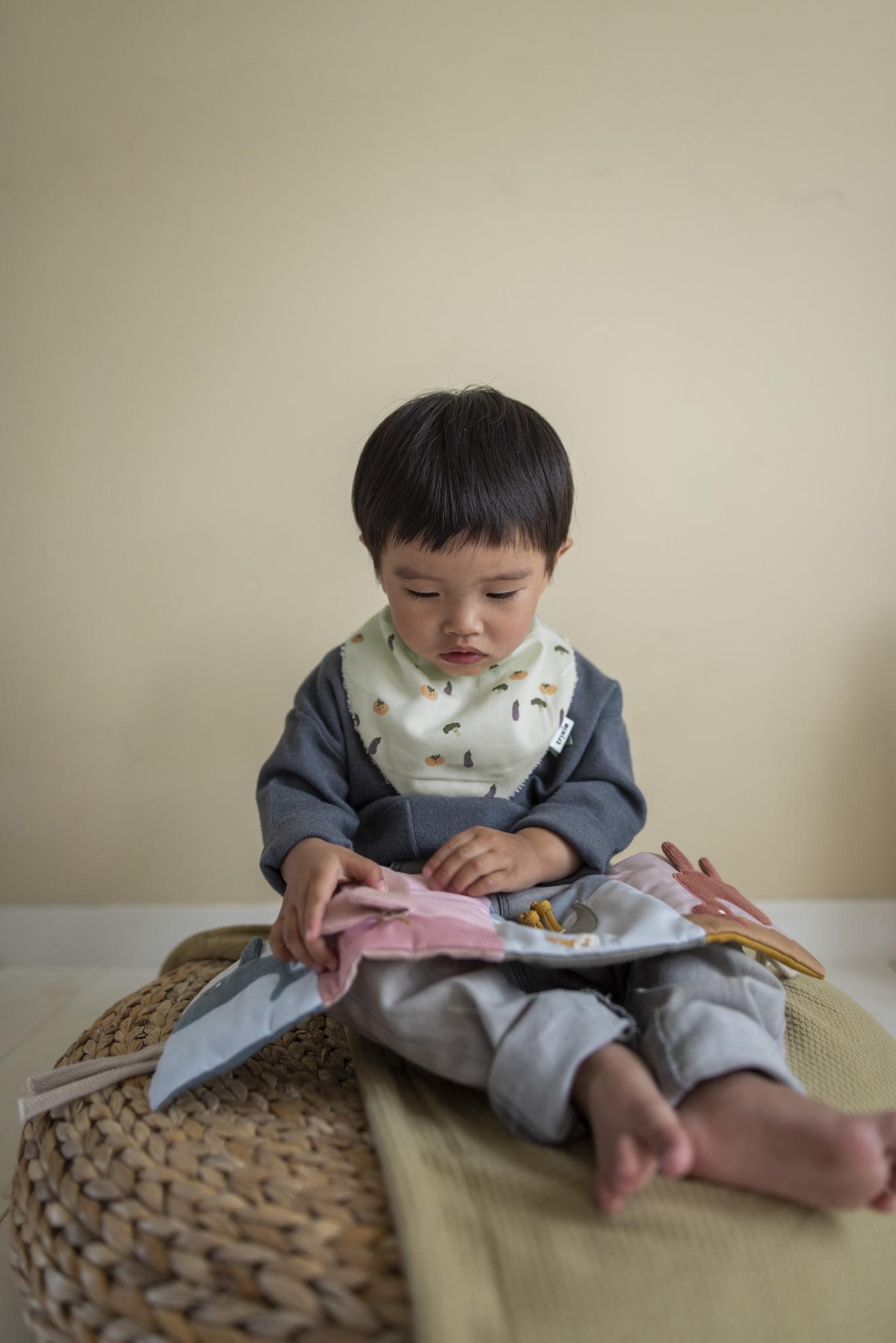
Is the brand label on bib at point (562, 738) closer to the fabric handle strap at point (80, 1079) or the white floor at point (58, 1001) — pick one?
the fabric handle strap at point (80, 1079)

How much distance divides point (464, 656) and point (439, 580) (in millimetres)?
92

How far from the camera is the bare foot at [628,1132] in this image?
59cm

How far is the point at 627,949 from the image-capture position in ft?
2.45

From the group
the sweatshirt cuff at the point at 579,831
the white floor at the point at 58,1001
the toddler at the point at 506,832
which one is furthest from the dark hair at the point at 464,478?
the white floor at the point at 58,1001

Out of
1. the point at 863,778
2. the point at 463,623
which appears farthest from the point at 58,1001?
the point at 863,778

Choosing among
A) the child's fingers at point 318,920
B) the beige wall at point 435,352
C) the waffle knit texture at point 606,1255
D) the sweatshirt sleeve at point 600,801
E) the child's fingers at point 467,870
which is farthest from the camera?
the beige wall at point 435,352

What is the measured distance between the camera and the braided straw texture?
59cm

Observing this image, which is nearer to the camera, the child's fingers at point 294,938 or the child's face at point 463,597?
the child's fingers at point 294,938

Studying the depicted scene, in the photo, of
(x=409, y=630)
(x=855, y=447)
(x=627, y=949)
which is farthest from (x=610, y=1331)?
(x=855, y=447)

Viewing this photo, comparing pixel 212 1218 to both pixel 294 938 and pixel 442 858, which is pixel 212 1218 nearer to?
pixel 294 938

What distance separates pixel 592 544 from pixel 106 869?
959mm

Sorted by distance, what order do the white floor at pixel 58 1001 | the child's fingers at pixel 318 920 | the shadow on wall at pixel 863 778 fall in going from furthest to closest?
the shadow on wall at pixel 863 778 < the white floor at pixel 58 1001 < the child's fingers at pixel 318 920

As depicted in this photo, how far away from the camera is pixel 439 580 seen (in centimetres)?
94

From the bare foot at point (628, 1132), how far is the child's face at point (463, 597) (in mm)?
436
